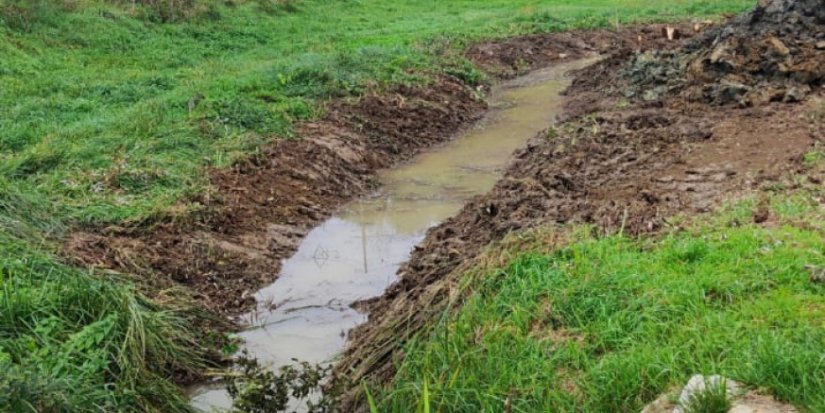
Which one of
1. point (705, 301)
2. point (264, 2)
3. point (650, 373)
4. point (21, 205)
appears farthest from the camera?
point (264, 2)

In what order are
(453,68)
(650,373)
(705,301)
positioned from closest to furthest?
1. (650,373)
2. (705,301)
3. (453,68)

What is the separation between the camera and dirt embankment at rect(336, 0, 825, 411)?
6609mm

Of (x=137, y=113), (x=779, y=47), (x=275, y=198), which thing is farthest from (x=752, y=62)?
(x=137, y=113)

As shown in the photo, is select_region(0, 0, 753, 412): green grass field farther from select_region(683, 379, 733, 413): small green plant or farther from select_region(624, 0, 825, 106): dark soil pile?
select_region(624, 0, 825, 106): dark soil pile

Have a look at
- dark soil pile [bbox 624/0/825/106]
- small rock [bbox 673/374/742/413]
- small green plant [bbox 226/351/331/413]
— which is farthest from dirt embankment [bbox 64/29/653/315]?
small rock [bbox 673/374/742/413]

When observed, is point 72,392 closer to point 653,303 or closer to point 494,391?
point 494,391

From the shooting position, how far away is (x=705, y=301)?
16.2 feet

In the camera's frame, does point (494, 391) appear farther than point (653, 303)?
No

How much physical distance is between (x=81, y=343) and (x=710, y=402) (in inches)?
152

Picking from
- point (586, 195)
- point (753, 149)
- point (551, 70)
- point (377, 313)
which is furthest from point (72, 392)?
point (551, 70)

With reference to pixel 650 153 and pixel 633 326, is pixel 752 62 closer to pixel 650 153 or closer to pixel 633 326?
pixel 650 153

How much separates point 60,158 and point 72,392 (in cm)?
538

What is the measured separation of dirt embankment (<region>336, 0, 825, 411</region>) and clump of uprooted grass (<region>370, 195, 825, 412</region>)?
547 millimetres

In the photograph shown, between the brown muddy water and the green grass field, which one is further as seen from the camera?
the brown muddy water
